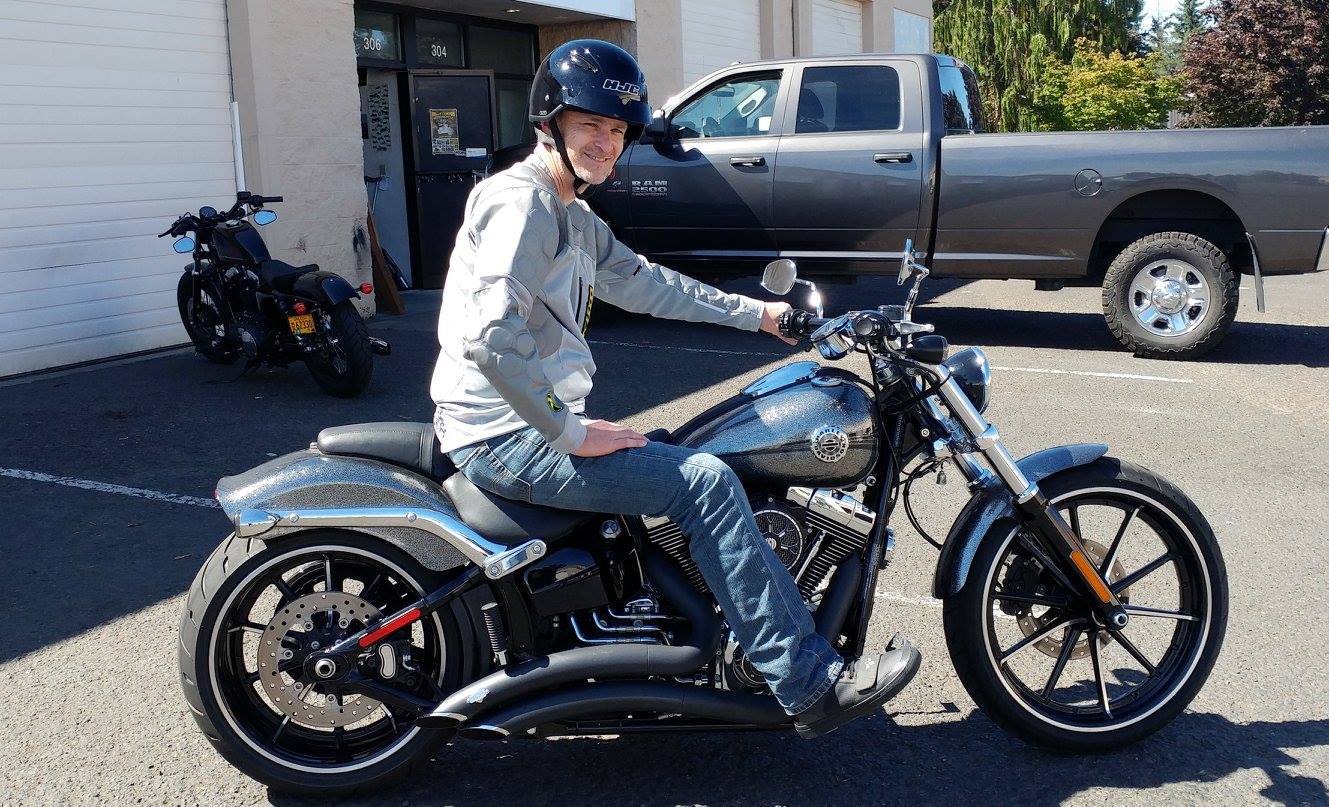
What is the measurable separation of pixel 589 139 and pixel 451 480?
875 millimetres

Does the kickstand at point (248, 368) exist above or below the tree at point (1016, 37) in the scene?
below

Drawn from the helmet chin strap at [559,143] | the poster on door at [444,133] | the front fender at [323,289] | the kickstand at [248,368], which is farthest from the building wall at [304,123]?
the helmet chin strap at [559,143]

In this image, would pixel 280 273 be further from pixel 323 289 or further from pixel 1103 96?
pixel 1103 96

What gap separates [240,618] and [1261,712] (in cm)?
274

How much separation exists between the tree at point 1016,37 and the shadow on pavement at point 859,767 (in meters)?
32.6

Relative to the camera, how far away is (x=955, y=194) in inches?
356

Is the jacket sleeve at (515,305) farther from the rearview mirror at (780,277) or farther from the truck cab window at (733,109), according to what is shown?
the truck cab window at (733,109)

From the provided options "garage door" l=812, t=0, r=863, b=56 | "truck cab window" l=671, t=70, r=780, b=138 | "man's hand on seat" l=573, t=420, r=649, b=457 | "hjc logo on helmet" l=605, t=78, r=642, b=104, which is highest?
"garage door" l=812, t=0, r=863, b=56

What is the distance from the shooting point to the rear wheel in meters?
8.45

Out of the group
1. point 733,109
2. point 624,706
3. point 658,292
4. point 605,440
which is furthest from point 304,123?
point 624,706

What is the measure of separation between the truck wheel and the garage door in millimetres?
11435

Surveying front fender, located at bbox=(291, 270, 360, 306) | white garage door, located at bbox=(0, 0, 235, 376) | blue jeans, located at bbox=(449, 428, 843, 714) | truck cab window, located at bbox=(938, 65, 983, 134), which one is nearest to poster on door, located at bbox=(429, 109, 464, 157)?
white garage door, located at bbox=(0, 0, 235, 376)

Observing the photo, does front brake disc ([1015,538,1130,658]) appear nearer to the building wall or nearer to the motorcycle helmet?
the motorcycle helmet

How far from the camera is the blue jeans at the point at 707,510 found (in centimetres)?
282
